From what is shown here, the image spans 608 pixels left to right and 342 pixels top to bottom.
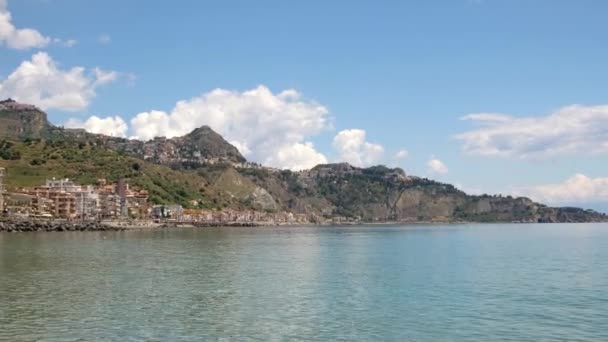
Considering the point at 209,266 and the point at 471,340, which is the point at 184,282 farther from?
the point at 471,340

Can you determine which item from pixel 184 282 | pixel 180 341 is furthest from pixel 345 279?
pixel 180 341

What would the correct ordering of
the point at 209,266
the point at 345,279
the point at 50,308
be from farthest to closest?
the point at 209,266 < the point at 345,279 < the point at 50,308

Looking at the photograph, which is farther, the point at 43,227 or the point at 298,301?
the point at 43,227

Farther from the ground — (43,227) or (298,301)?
(43,227)

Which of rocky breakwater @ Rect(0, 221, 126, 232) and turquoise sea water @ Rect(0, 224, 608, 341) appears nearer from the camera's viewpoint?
turquoise sea water @ Rect(0, 224, 608, 341)

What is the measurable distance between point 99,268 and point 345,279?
86.3ft

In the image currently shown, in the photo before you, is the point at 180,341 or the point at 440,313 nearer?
the point at 180,341

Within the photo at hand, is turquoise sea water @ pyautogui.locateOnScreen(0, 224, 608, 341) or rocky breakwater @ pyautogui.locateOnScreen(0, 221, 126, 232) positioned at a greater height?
rocky breakwater @ pyautogui.locateOnScreen(0, 221, 126, 232)

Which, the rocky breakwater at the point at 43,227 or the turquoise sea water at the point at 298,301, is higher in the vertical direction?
the rocky breakwater at the point at 43,227

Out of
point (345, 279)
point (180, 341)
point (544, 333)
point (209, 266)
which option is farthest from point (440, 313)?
point (209, 266)

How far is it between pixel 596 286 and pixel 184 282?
35.3 meters

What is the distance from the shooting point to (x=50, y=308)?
4103cm

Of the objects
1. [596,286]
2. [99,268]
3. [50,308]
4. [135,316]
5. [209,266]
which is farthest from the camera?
[209,266]

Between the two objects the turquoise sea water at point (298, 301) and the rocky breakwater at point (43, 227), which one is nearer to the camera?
the turquoise sea water at point (298, 301)
